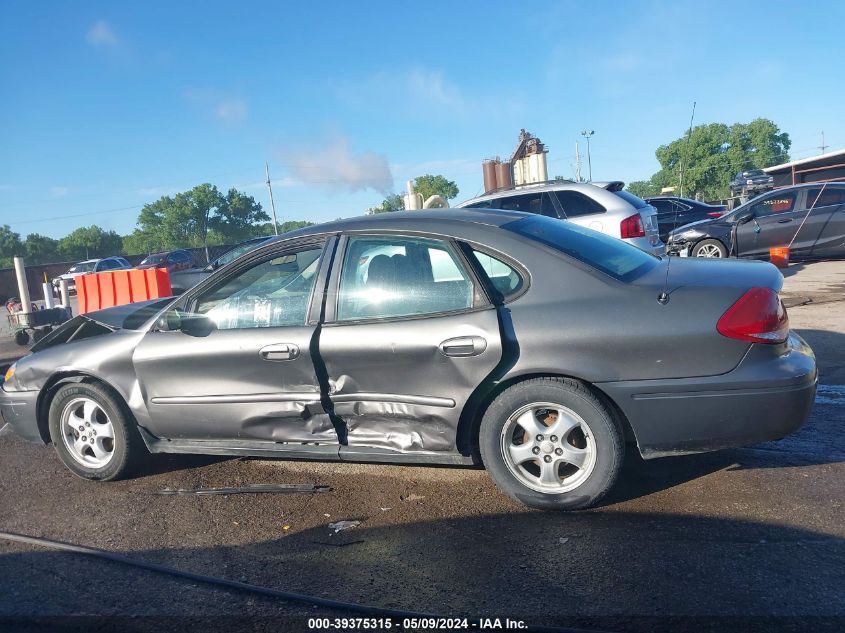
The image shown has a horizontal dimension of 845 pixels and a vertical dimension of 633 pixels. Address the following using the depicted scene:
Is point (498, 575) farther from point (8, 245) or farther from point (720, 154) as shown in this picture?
point (720, 154)

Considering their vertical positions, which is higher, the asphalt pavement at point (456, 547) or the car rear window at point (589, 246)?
the car rear window at point (589, 246)

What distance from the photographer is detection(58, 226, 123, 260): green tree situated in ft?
250

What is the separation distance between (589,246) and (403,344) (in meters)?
1.23

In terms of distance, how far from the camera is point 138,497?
440 centimetres

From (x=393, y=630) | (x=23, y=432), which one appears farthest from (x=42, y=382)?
(x=393, y=630)

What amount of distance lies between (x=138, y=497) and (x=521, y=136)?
2379 cm

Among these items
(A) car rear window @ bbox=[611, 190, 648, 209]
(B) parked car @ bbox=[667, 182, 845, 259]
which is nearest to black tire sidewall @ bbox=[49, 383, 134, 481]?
(A) car rear window @ bbox=[611, 190, 648, 209]

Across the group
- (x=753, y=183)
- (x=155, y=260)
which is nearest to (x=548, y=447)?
(x=753, y=183)

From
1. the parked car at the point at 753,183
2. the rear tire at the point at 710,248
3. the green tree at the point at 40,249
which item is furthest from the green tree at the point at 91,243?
the rear tire at the point at 710,248

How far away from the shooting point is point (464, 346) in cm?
365

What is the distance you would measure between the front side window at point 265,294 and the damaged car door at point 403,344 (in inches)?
8.9

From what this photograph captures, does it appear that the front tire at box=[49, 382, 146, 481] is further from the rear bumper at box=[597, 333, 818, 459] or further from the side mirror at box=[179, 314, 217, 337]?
the rear bumper at box=[597, 333, 818, 459]

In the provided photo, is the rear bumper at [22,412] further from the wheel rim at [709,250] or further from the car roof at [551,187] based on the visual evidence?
the wheel rim at [709,250]

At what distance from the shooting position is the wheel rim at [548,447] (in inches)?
141
